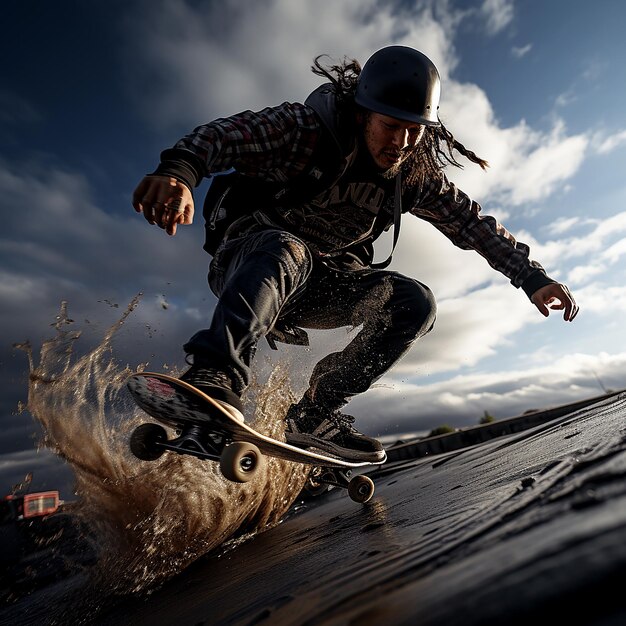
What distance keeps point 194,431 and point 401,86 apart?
2220 millimetres

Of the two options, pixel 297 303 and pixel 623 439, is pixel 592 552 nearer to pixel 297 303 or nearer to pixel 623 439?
pixel 623 439

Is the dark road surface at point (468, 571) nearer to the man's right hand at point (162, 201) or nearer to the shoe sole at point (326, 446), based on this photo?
the shoe sole at point (326, 446)

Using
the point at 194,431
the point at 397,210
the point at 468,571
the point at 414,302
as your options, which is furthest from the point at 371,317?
the point at 468,571

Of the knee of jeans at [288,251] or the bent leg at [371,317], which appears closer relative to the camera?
the knee of jeans at [288,251]

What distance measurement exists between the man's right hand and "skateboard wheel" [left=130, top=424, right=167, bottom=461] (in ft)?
2.73

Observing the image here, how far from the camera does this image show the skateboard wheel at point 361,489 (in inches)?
100

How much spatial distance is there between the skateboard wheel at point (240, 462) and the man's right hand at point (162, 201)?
0.91 meters

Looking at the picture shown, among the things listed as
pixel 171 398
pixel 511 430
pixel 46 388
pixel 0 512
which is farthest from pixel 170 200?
pixel 0 512

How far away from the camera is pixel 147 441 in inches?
73.0

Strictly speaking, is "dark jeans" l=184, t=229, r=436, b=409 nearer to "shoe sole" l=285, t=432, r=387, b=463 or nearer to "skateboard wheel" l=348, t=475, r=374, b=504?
"shoe sole" l=285, t=432, r=387, b=463

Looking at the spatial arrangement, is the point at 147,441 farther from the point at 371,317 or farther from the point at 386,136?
the point at 386,136

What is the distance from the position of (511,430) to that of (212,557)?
20.2 feet

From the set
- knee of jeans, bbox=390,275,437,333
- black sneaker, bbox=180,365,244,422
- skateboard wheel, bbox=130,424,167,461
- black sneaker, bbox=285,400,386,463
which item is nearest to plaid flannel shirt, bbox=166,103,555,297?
knee of jeans, bbox=390,275,437,333

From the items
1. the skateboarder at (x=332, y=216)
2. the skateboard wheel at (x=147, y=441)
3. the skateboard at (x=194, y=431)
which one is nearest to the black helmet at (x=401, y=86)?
the skateboarder at (x=332, y=216)
